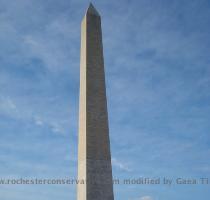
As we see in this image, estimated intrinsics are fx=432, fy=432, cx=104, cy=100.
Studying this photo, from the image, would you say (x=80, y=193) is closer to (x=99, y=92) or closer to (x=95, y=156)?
(x=95, y=156)

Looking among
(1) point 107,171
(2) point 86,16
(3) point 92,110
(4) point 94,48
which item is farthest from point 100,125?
(2) point 86,16

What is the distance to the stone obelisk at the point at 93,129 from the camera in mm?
20172

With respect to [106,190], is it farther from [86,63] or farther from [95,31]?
[95,31]

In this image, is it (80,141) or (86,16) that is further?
(86,16)

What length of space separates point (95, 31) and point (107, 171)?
311 inches

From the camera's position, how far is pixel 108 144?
21.2 metres

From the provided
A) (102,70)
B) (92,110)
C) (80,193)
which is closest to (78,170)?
(80,193)

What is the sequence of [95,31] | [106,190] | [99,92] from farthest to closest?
[95,31], [99,92], [106,190]

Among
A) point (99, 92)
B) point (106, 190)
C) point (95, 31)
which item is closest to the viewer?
point (106, 190)

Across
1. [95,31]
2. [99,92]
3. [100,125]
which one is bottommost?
[100,125]

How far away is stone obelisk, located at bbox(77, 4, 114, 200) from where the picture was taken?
20.2 metres

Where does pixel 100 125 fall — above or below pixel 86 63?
below

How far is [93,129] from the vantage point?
823 inches

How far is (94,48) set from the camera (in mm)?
A: 23203
